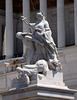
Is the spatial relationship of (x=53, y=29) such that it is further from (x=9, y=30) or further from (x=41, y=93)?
(x=41, y=93)

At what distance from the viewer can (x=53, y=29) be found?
78125mm

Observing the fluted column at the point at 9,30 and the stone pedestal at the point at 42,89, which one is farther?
the fluted column at the point at 9,30

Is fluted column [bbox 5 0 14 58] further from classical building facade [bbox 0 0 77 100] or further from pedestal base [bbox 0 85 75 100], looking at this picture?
pedestal base [bbox 0 85 75 100]

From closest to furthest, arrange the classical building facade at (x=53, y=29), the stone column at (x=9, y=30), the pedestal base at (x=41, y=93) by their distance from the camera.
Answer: the pedestal base at (x=41, y=93) < the classical building facade at (x=53, y=29) < the stone column at (x=9, y=30)

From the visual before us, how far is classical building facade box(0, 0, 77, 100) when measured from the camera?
204 feet

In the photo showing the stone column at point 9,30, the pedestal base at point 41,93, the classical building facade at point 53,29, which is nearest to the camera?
the pedestal base at point 41,93

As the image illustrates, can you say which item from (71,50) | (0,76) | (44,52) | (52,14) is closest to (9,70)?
(0,76)

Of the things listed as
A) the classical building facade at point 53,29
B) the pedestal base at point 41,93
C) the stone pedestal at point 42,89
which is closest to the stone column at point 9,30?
the classical building facade at point 53,29

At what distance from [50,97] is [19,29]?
5222 cm

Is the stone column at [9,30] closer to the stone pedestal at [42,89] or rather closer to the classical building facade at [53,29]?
the classical building facade at [53,29]

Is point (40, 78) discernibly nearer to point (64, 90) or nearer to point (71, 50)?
point (64, 90)

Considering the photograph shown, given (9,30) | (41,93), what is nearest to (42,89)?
(41,93)

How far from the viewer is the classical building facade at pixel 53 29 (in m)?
62.1

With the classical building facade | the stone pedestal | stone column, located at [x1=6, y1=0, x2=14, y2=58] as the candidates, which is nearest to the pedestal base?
the stone pedestal
